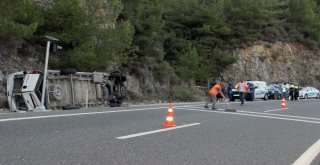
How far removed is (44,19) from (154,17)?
423 inches


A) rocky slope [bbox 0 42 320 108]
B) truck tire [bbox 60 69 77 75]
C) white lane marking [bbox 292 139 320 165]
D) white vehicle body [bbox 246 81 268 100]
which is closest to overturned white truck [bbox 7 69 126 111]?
truck tire [bbox 60 69 77 75]

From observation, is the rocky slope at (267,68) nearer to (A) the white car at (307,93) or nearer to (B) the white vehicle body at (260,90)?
(A) the white car at (307,93)

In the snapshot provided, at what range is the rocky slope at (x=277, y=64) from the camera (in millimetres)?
47250

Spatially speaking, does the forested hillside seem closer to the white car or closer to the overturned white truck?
the overturned white truck

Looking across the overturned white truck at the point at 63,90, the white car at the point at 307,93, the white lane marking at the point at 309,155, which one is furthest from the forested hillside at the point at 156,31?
the white lane marking at the point at 309,155

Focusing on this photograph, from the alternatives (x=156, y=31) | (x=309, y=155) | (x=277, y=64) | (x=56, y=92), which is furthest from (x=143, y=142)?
(x=277, y=64)

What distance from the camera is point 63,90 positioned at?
18.7 metres

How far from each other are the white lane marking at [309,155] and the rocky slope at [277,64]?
36.9m

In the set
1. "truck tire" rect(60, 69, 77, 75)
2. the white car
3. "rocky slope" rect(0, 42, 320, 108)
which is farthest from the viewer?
the white car

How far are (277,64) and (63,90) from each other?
38.2 m

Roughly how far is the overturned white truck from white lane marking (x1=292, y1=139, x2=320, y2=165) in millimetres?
11751

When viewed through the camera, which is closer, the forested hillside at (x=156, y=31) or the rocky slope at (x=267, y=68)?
the forested hillside at (x=156, y=31)

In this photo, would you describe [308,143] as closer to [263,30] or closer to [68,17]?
[68,17]

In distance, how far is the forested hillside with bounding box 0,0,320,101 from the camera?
23.9m
